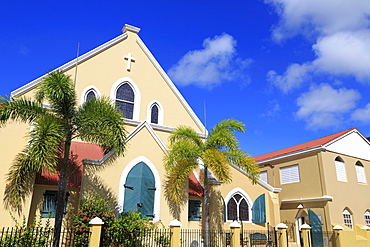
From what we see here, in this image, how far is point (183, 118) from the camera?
19.7m

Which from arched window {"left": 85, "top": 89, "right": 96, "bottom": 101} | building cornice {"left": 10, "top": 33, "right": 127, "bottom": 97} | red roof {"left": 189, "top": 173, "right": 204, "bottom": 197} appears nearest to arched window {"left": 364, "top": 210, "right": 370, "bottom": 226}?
red roof {"left": 189, "top": 173, "right": 204, "bottom": 197}

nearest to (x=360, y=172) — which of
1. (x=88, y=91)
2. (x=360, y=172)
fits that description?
(x=360, y=172)

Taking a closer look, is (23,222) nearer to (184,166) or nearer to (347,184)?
(184,166)

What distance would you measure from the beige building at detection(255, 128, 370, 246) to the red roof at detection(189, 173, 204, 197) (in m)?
8.24

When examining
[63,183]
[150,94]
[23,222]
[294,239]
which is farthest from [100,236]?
[294,239]

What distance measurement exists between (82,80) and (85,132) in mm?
6059

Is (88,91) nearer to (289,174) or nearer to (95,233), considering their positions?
(95,233)

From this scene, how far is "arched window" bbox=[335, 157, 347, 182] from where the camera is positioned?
20.6 metres

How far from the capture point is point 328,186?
19.5m

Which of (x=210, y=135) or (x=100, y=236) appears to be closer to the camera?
(x=100, y=236)

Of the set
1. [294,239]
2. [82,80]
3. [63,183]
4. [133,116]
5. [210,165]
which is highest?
[82,80]

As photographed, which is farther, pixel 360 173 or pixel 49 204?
pixel 360 173

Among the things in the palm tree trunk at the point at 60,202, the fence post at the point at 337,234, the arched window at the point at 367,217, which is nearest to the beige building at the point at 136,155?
the palm tree trunk at the point at 60,202

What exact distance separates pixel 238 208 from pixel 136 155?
7.50 metres
